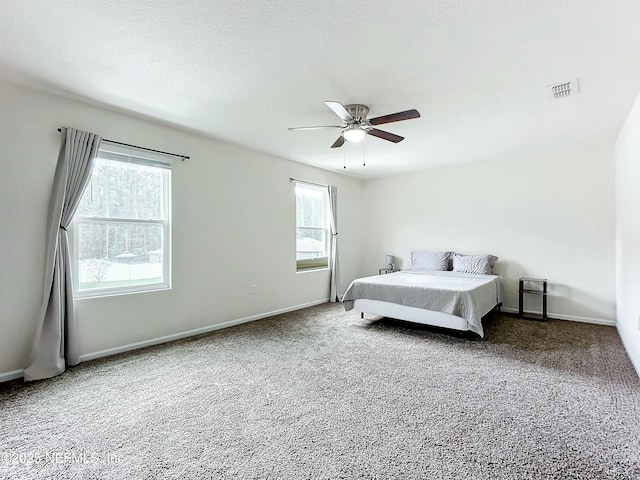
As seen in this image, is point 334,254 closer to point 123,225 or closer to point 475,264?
point 475,264

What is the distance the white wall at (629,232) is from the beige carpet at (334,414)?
12.2 inches

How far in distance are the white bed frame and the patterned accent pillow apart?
3.23 feet

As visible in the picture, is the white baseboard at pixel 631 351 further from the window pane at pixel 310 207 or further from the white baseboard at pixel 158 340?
the window pane at pixel 310 207

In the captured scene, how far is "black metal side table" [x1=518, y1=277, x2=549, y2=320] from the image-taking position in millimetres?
4625

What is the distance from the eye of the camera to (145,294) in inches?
139

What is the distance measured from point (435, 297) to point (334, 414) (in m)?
2.13

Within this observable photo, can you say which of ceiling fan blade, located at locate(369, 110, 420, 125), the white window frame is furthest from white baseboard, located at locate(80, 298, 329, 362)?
ceiling fan blade, located at locate(369, 110, 420, 125)

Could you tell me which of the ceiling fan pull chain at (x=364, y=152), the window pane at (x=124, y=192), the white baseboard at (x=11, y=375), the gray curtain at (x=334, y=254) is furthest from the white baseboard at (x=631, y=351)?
the white baseboard at (x=11, y=375)

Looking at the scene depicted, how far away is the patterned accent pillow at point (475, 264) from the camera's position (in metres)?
4.98

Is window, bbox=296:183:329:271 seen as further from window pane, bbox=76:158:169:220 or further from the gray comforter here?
window pane, bbox=76:158:169:220

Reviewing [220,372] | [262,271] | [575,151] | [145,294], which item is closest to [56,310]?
[145,294]

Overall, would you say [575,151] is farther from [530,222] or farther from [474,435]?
[474,435]

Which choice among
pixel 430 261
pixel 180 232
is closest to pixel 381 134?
pixel 180 232

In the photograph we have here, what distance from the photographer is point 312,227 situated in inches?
226
